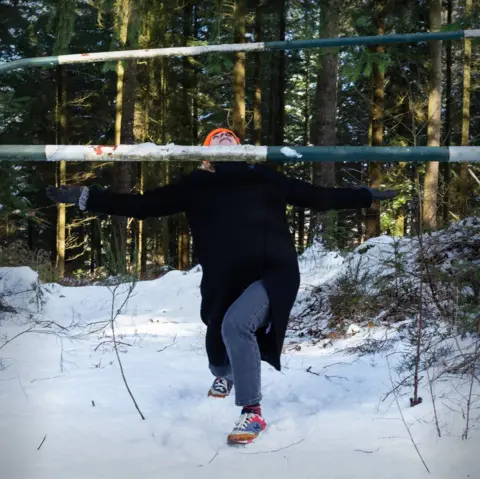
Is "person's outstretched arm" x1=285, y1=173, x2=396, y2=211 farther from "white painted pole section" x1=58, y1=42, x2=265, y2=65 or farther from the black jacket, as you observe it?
"white painted pole section" x1=58, y1=42, x2=265, y2=65

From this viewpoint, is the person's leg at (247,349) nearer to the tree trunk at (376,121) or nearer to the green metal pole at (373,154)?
the green metal pole at (373,154)

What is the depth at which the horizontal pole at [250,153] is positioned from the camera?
2000mm

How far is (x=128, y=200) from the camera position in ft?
8.96

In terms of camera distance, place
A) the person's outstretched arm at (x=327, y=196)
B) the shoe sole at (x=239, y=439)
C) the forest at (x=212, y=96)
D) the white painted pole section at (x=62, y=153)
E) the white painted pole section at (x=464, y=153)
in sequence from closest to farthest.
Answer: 1. the white painted pole section at (x=464, y=153)
2. the white painted pole section at (x=62, y=153)
3. the shoe sole at (x=239, y=439)
4. the person's outstretched arm at (x=327, y=196)
5. the forest at (x=212, y=96)

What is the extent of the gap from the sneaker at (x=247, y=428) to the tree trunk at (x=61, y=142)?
12039 millimetres

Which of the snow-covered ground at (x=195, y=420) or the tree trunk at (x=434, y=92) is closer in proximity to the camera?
the snow-covered ground at (x=195, y=420)

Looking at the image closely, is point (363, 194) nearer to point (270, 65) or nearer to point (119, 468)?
point (119, 468)

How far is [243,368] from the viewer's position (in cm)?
279

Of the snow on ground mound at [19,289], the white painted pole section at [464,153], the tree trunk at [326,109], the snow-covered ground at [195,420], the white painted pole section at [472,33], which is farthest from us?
the tree trunk at [326,109]

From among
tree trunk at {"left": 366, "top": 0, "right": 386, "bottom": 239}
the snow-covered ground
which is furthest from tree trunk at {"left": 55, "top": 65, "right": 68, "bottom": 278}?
the snow-covered ground

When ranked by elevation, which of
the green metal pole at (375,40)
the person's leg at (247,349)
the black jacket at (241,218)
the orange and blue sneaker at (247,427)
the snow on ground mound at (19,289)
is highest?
the green metal pole at (375,40)

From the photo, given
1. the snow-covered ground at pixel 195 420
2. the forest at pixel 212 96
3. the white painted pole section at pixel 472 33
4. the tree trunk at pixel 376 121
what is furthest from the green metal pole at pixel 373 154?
the tree trunk at pixel 376 121

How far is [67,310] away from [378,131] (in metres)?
7.32

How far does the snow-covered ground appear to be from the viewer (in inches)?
89.0
